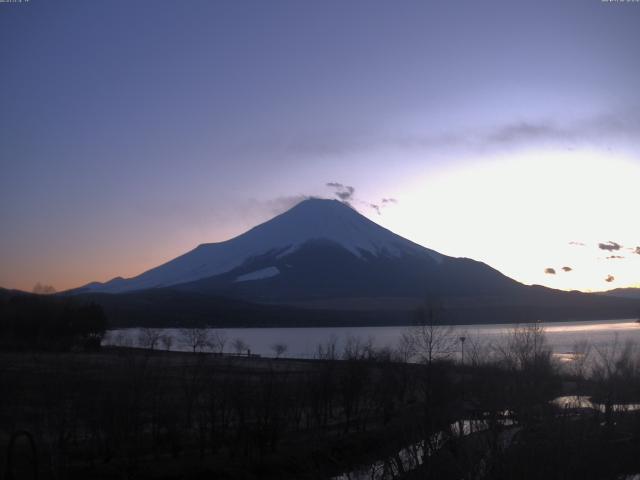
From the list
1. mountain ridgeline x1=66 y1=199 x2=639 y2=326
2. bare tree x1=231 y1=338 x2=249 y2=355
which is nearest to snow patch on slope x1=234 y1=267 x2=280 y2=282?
mountain ridgeline x1=66 y1=199 x2=639 y2=326

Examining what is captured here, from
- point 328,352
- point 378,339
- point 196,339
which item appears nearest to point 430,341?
point 328,352

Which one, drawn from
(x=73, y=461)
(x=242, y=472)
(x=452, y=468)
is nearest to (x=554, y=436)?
(x=452, y=468)

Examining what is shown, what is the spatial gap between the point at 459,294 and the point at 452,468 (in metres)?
168

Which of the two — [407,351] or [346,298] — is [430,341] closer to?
[407,351]

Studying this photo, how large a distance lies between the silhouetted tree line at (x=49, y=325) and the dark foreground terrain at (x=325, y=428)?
2324 centimetres

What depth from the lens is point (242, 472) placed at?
59.6 feet

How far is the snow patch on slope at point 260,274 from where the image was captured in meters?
190

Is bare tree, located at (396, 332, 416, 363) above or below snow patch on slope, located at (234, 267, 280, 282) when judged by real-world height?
below

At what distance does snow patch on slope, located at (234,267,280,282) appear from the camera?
190125 millimetres

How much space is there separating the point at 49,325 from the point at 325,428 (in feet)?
129

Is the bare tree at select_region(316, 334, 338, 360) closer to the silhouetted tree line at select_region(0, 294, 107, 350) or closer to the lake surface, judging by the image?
the lake surface

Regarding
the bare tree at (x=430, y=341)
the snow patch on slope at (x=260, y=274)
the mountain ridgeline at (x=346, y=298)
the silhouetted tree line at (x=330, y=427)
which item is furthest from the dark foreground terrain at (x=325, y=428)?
the snow patch on slope at (x=260, y=274)

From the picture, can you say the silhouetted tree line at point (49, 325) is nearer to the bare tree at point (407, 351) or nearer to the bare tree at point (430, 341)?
the bare tree at point (407, 351)

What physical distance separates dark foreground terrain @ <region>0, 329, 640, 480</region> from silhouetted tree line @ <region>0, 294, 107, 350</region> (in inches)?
915
